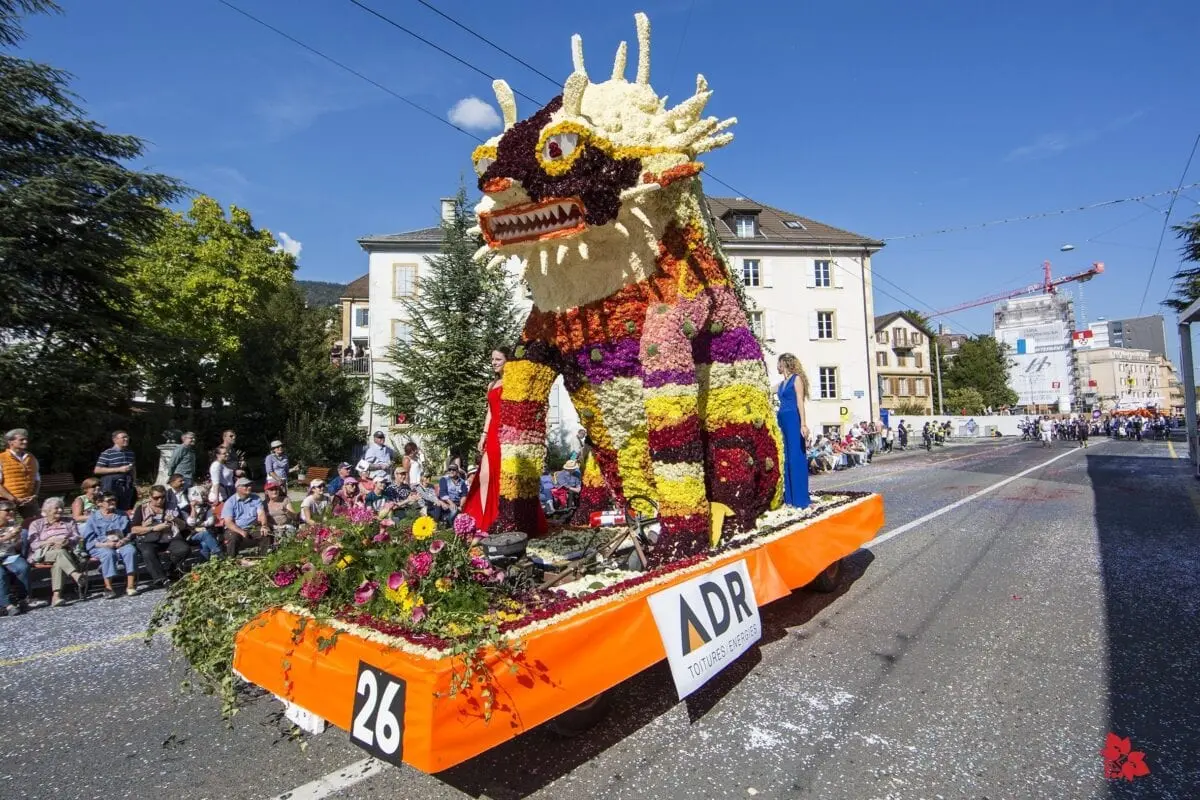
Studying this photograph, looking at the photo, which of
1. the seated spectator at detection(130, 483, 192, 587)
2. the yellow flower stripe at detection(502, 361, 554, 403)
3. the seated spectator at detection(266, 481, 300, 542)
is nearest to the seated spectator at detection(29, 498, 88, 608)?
the seated spectator at detection(130, 483, 192, 587)

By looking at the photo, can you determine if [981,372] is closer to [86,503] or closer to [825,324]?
[825,324]

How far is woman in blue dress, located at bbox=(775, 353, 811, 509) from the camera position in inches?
215

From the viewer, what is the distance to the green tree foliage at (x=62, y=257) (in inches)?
488

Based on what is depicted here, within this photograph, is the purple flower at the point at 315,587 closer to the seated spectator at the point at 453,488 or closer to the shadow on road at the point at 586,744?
the shadow on road at the point at 586,744

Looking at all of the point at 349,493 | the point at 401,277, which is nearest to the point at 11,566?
the point at 349,493

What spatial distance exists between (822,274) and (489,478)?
26372mm

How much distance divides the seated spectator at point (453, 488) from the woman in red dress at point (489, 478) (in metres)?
3.29

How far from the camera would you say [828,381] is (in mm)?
28359

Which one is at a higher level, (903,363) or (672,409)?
(903,363)

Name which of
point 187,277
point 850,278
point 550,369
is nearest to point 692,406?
point 550,369

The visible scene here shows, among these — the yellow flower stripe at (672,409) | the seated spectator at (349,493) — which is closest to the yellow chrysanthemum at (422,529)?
the yellow flower stripe at (672,409)

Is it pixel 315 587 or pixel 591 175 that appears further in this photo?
pixel 591 175

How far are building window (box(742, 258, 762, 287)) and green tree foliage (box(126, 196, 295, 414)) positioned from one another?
62.5ft

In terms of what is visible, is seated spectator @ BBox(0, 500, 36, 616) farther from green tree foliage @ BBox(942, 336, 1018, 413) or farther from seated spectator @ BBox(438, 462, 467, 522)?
green tree foliage @ BBox(942, 336, 1018, 413)
